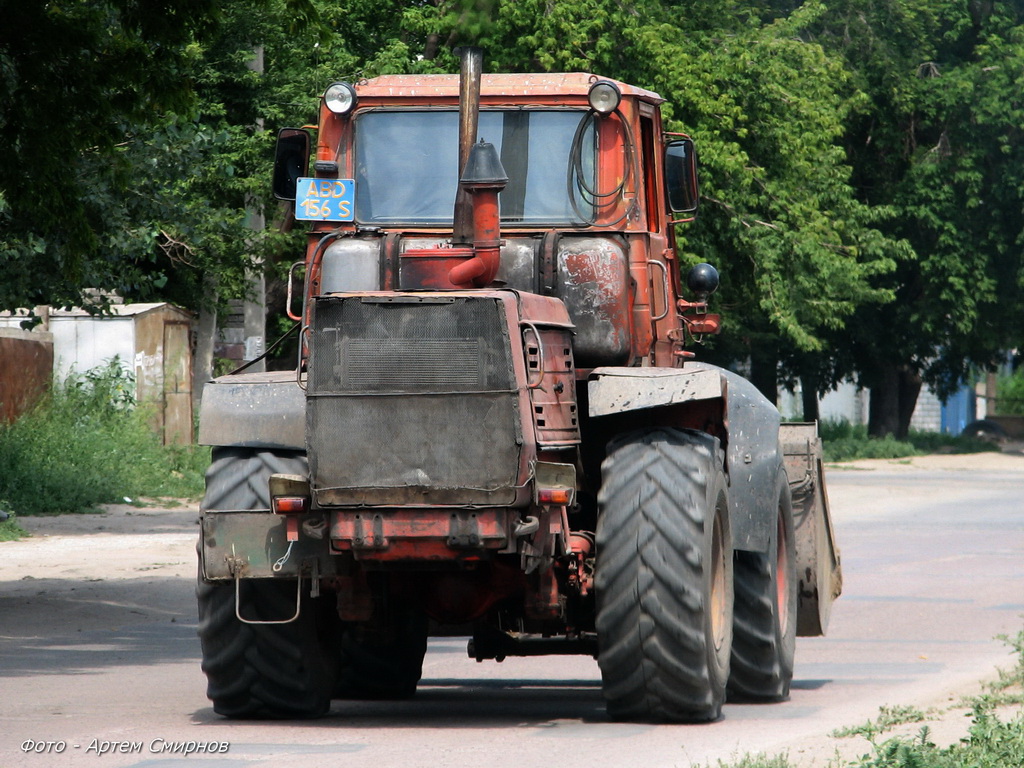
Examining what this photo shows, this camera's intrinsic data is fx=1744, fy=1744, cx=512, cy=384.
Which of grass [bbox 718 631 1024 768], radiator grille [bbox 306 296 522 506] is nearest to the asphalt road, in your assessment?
grass [bbox 718 631 1024 768]

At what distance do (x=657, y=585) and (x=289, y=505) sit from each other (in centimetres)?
155

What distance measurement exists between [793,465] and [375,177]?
292cm

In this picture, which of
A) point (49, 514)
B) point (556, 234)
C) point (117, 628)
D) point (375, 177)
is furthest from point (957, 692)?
point (49, 514)

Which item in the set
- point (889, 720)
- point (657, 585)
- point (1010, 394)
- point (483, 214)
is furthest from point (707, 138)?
point (1010, 394)

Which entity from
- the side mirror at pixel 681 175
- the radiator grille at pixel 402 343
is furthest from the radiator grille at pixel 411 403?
the side mirror at pixel 681 175

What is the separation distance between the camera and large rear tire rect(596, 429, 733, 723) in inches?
284

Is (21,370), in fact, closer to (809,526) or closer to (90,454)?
(90,454)

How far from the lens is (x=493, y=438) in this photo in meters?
7.00

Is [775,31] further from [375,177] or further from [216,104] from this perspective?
[375,177]

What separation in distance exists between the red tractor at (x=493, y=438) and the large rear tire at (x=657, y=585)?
0.01 m

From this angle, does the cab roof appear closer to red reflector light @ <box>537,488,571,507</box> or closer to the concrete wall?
red reflector light @ <box>537,488,571,507</box>

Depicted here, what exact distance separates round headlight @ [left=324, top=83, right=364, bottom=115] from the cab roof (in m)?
0.10

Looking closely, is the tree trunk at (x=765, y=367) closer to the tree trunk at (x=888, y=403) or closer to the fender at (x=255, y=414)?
the tree trunk at (x=888, y=403)

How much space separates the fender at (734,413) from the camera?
7.54 m
